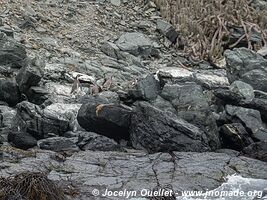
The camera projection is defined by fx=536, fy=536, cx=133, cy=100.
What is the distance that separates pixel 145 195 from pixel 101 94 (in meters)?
5.01

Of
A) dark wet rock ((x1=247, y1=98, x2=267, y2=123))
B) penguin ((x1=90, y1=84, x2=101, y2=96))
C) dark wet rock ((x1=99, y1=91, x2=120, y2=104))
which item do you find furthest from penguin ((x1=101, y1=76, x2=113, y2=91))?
dark wet rock ((x1=247, y1=98, x2=267, y2=123))

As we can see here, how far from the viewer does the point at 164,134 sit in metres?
9.21

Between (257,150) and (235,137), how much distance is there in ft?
2.56

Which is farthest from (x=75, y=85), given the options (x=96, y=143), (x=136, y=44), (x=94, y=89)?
(x=136, y=44)

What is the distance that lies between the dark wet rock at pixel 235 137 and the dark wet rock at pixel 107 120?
181 centimetres

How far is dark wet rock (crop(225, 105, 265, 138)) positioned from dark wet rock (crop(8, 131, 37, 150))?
3856 mm

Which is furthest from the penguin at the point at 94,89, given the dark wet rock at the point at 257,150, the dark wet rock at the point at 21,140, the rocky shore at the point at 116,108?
the dark wet rock at the point at 257,150

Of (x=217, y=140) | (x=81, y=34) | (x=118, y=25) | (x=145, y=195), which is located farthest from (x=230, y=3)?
(x=145, y=195)

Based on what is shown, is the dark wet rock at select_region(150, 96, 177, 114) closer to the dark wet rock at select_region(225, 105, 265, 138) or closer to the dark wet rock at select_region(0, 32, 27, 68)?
the dark wet rock at select_region(225, 105, 265, 138)

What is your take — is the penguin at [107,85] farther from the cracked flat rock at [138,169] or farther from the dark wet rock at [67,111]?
the cracked flat rock at [138,169]

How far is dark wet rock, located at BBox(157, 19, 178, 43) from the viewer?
1709cm

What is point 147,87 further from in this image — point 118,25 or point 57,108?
point 118,25

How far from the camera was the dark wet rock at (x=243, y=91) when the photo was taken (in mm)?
11064

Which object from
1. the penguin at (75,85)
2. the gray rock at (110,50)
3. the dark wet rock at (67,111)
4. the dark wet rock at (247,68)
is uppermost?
the dark wet rock at (247,68)
